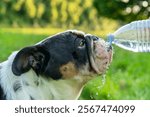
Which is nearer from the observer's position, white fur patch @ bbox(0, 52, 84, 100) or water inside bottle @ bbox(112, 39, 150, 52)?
white fur patch @ bbox(0, 52, 84, 100)

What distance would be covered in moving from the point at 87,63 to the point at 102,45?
0.15 metres

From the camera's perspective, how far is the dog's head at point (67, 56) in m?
3.78

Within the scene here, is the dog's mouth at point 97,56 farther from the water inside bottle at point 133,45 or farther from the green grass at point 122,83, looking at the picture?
the green grass at point 122,83

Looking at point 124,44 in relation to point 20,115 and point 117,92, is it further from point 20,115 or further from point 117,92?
point 117,92

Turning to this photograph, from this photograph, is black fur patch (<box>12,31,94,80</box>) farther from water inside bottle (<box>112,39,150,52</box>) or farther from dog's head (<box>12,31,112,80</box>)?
water inside bottle (<box>112,39,150,52</box>)

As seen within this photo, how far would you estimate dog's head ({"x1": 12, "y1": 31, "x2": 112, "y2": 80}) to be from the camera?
3781 millimetres

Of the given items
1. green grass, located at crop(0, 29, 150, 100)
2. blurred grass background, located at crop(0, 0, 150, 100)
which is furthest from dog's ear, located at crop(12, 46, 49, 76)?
blurred grass background, located at crop(0, 0, 150, 100)

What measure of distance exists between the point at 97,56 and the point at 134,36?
1.63ft

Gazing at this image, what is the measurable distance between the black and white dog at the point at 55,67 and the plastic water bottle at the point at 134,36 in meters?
0.31

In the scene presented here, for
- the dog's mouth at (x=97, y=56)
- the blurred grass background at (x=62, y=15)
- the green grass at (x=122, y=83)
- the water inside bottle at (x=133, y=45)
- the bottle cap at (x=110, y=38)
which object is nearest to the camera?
the dog's mouth at (x=97, y=56)

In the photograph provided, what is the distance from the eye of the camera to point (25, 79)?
374cm

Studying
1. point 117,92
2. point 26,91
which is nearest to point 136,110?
point 26,91

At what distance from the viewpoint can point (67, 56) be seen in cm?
380

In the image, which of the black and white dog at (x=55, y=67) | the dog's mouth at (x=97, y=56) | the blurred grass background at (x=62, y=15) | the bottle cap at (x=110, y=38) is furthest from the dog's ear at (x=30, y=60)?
the blurred grass background at (x=62, y=15)
